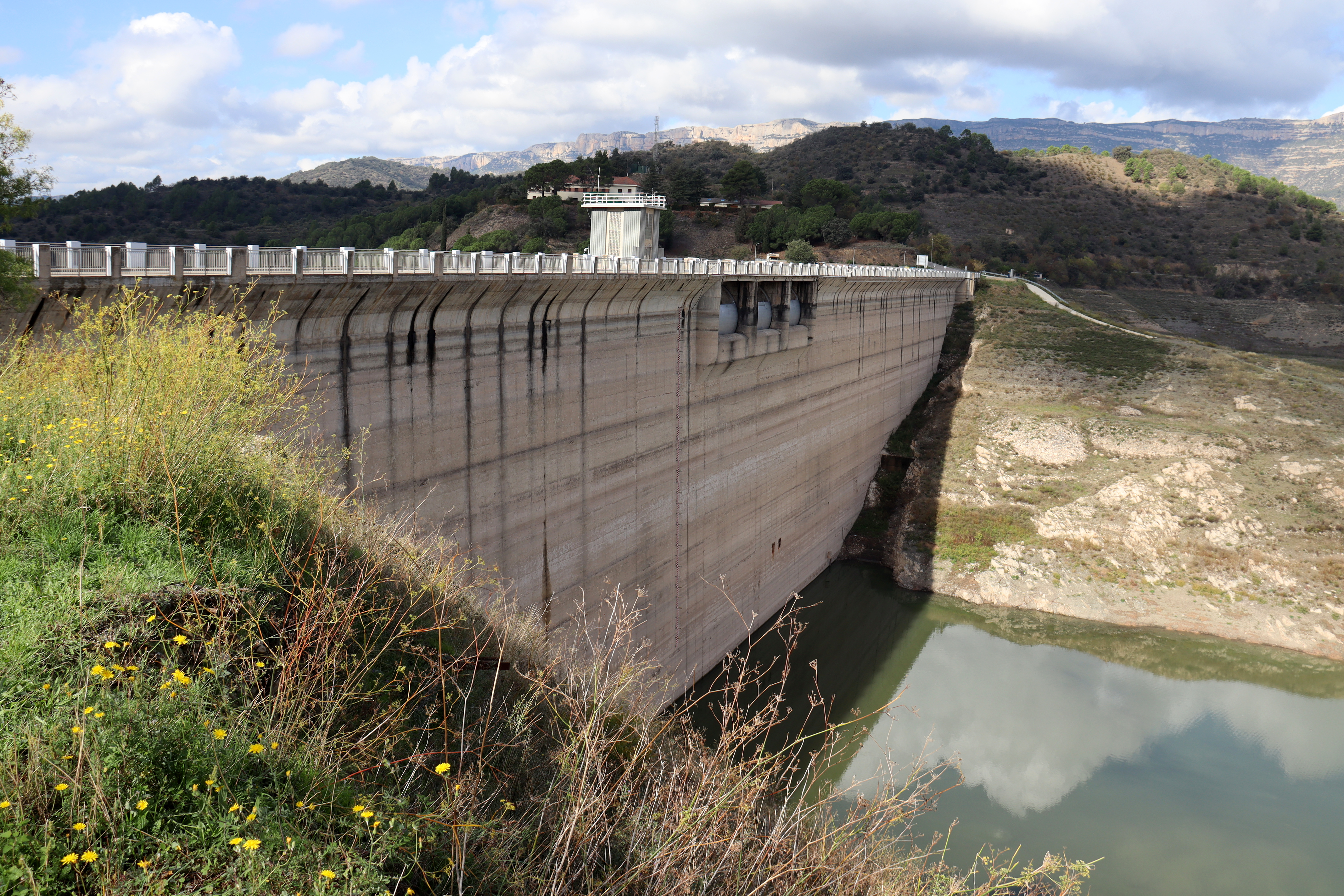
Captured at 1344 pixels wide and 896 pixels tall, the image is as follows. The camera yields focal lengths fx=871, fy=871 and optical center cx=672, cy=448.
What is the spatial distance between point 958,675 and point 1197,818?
8.04 meters

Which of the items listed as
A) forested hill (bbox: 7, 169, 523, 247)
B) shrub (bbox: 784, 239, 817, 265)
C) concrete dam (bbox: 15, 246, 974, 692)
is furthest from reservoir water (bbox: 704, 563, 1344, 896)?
forested hill (bbox: 7, 169, 523, 247)

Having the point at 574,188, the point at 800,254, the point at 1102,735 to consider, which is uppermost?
the point at 574,188

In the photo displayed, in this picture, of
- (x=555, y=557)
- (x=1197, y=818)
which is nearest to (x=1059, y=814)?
(x=1197, y=818)

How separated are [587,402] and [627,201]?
17006 mm

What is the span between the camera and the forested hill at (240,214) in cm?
6191

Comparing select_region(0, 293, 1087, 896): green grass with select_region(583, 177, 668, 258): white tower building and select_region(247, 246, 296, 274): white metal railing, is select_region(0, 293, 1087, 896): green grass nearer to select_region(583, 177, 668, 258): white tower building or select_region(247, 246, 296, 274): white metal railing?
select_region(247, 246, 296, 274): white metal railing

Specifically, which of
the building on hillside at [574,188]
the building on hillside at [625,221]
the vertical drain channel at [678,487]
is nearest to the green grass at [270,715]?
the vertical drain channel at [678,487]

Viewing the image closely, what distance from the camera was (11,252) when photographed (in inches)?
353

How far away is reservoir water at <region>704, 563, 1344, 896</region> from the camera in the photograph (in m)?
18.3

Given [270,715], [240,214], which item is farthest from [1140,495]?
[240,214]

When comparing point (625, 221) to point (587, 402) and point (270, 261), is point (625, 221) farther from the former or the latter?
point (270, 261)

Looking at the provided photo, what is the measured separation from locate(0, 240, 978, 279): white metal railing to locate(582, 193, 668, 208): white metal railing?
1200cm

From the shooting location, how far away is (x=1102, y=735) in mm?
23406

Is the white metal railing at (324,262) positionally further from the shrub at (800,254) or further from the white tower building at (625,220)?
the shrub at (800,254)
